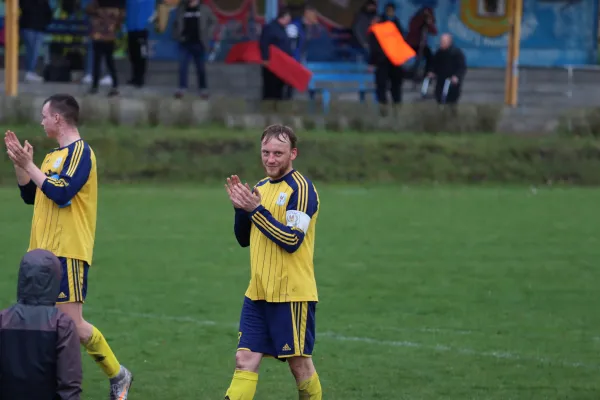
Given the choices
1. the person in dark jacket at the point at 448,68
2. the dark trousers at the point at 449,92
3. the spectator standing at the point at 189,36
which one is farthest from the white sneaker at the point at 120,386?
the dark trousers at the point at 449,92

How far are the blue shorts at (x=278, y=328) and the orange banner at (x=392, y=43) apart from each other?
17.5m

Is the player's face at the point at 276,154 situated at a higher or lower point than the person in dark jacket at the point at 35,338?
higher

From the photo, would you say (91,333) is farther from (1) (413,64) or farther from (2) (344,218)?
(1) (413,64)

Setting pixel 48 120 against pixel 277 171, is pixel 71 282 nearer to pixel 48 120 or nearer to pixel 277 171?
pixel 48 120

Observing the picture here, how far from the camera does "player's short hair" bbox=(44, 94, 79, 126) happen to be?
738 cm

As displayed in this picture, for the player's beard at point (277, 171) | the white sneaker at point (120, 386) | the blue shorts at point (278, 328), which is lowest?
the white sneaker at point (120, 386)

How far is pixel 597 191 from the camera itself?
21.5 m

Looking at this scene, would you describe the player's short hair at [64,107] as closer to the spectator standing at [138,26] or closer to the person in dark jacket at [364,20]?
the spectator standing at [138,26]

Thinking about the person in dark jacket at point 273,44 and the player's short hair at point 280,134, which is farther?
the person in dark jacket at point 273,44

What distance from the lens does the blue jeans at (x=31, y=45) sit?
25.3 metres

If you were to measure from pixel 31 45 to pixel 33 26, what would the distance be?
874mm

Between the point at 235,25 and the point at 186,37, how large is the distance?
6743 mm

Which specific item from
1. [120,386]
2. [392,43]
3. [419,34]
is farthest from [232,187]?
[419,34]

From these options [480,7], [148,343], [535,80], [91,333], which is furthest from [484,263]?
[480,7]
